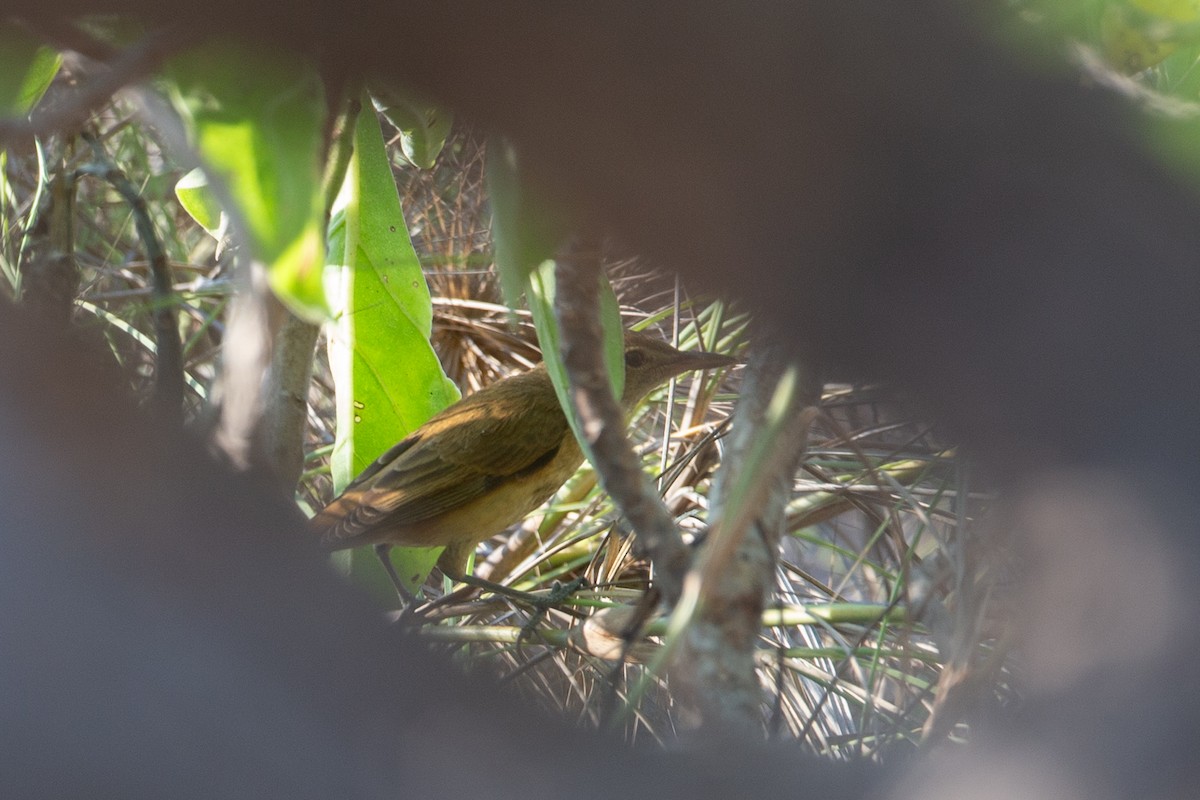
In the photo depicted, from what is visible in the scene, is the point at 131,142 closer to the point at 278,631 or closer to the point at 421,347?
the point at 421,347

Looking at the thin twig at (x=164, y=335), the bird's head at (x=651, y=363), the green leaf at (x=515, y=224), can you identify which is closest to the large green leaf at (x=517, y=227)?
the green leaf at (x=515, y=224)

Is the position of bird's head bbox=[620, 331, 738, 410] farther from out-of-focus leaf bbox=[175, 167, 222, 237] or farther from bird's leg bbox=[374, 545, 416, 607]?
out-of-focus leaf bbox=[175, 167, 222, 237]

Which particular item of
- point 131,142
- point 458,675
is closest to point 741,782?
point 458,675

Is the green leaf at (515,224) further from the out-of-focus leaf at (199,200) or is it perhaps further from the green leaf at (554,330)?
the out-of-focus leaf at (199,200)

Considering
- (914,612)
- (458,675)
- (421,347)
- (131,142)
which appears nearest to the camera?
(458,675)

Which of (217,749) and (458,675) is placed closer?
(217,749)

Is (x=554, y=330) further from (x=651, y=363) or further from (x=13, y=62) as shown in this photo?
(x=651, y=363)

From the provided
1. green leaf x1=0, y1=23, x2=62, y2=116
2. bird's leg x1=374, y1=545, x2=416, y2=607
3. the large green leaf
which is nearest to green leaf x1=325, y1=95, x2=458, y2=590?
bird's leg x1=374, y1=545, x2=416, y2=607
